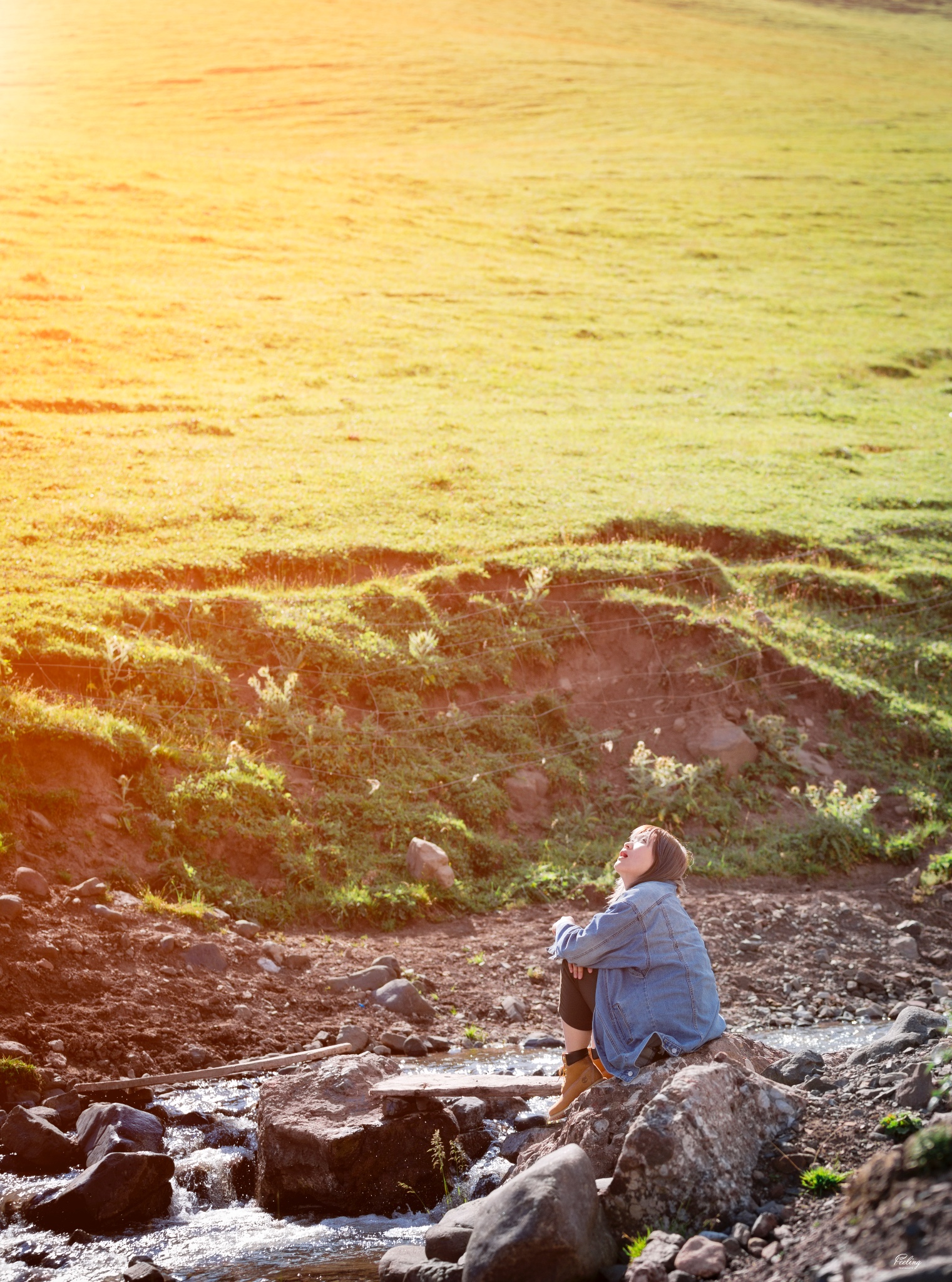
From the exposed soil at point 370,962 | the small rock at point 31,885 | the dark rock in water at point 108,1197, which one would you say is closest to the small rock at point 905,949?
the exposed soil at point 370,962

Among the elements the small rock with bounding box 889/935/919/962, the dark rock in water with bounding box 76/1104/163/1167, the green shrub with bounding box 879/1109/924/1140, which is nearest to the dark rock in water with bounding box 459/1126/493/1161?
the dark rock in water with bounding box 76/1104/163/1167

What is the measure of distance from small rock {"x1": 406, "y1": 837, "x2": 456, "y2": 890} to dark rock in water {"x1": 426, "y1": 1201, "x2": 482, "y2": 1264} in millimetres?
5493

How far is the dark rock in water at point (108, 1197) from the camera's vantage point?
21.5 feet

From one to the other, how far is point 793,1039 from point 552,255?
3349cm

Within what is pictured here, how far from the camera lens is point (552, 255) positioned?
127ft

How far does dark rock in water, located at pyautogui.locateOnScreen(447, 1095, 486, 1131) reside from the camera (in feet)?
24.7

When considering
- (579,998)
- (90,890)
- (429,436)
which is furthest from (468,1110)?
(429,436)

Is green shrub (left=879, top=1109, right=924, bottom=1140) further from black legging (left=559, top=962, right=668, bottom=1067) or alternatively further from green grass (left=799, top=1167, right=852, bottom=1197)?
black legging (left=559, top=962, right=668, bottom=1067)

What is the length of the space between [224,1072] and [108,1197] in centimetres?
170

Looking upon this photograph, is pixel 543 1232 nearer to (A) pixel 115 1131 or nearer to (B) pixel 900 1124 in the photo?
(B) pixel 900 1124

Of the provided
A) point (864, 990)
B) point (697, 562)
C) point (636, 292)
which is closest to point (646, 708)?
point (697, 562)

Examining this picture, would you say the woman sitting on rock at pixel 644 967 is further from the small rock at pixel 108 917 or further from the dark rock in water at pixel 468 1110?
the small rock at pixel 108 917

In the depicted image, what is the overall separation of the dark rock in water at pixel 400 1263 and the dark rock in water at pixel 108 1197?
1526 mm

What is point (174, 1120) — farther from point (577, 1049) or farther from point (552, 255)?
point (552, 255)
